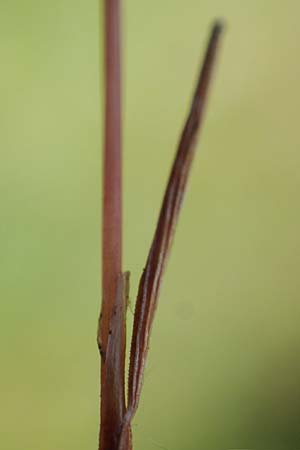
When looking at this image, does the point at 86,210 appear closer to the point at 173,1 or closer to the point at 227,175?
the point at 227,175

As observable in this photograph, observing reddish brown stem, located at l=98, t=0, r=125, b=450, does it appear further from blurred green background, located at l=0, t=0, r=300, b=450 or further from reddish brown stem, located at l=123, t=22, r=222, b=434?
blurred green background, located at l=0, t=0, r=300, b=450

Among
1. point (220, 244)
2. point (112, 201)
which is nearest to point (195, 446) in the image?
point (220, 244)

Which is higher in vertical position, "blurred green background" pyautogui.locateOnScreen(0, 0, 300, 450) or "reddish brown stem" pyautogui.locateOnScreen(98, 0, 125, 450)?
"reddish brown stem" pyautogui.locateOnScreen(98, 0, 125, 450)

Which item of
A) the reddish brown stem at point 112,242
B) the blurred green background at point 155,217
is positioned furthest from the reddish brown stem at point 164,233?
the blurred green background at point 155,217

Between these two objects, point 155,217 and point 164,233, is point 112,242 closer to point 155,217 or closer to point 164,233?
point 164,233

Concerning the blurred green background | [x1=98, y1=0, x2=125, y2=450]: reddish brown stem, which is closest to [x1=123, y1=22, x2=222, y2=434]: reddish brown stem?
[x1=98, y1=0, x2=125, y2=450]: reddish brown stem
